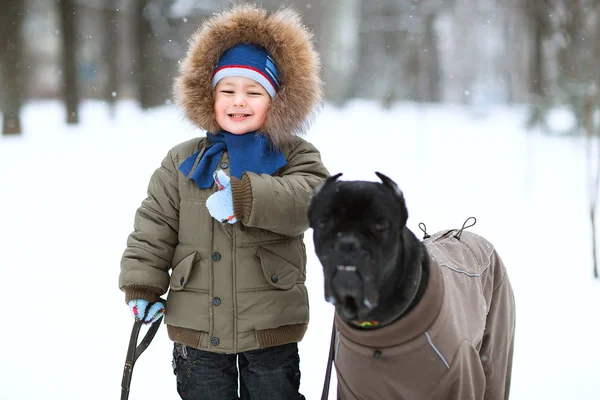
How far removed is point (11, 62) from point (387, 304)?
1195cm

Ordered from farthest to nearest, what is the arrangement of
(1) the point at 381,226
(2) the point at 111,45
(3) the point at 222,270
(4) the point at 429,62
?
(4) the point at 429,62 → (2) the point at 111,45 → (3) the point at 222,270 → (1) the point at 381,226

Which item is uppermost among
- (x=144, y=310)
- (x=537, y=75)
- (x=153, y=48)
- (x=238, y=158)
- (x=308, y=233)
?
(x=153, y=48)

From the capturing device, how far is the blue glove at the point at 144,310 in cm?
238

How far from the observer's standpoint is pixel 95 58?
16094 mm

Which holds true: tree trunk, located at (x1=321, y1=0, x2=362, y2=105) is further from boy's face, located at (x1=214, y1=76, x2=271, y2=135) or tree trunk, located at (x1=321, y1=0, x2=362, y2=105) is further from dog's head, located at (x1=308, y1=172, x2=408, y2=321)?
dog's head, located at (x1=308, y1=172, x2=408, y2=321)

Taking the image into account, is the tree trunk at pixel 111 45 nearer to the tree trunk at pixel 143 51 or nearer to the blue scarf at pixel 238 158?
the tree trunk at pixel 143 51

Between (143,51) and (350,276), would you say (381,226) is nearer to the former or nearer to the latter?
(350,276)

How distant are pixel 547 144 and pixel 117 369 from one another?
398 inches

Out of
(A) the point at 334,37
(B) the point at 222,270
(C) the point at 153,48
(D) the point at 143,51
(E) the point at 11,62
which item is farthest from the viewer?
(C) the point at 153,48

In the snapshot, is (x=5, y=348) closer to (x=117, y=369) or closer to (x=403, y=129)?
(x=117, y=369)

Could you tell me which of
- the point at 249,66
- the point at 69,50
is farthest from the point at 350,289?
the point at 69,50

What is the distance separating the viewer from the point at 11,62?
11.9m

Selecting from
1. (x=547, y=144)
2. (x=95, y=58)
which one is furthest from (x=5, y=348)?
(x=95, y=58)

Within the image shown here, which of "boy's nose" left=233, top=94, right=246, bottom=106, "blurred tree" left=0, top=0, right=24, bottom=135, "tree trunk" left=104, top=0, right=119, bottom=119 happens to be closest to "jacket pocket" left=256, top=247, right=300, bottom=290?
"boy's nose" left=233, top=94, right=246, bottom=106
